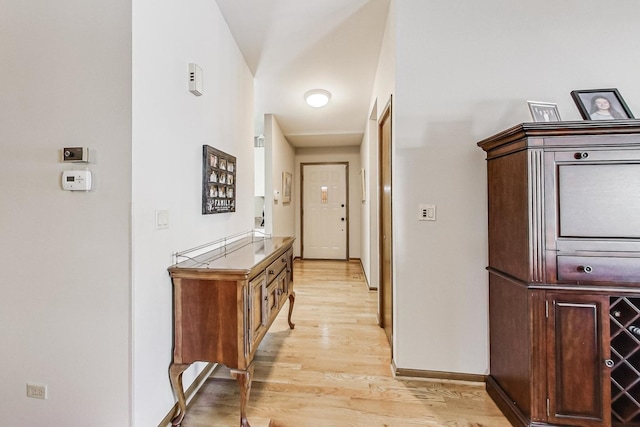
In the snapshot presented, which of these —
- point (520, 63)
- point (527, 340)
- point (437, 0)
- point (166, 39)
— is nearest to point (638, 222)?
point (527, 340)

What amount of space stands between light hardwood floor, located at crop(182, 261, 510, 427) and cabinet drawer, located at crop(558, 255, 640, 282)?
928mm

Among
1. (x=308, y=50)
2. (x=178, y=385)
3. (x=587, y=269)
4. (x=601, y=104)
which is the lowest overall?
(x=178, y=385)

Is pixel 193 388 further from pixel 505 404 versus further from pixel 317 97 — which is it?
pixel 317 97

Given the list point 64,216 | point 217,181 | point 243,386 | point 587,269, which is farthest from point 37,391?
point 587,269

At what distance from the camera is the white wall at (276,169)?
14.0ft

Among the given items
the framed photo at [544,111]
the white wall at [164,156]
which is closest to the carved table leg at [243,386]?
the white wall at [164,156]

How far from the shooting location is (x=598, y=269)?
1404mm

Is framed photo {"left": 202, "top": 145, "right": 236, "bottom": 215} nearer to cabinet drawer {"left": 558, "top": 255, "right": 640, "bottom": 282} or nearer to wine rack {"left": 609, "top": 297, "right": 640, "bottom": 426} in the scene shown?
cabinet drawer {"left": 558, "top": 255, "right": 640, "bottom": 282}

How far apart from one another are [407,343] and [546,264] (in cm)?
101

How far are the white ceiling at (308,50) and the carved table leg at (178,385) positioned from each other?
256cm

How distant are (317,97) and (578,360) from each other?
3.38 metres

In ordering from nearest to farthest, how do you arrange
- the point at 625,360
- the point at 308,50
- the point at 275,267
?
1. the point at 625,360
2. the point at 275,267
3. the point at 308,50

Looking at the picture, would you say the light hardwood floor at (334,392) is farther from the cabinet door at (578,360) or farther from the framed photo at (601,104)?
the framed photo at (601,104)

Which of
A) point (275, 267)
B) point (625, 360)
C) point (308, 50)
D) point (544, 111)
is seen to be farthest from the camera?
point (308, 50)
